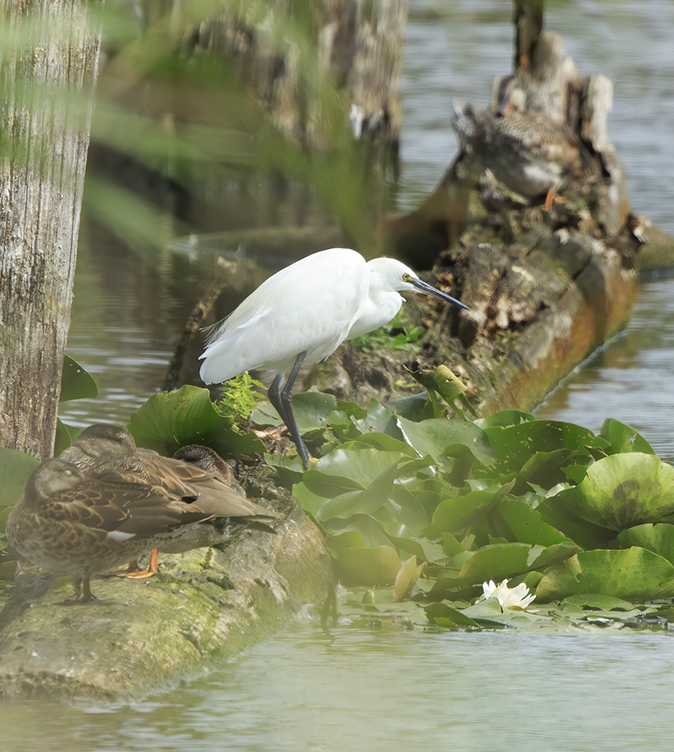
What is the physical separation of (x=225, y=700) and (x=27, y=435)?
1298mm

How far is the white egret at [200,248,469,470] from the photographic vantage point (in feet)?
13.9

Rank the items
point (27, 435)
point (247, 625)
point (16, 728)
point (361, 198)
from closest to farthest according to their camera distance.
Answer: point (361, 198) < point (16, 728) < point (247, 625) < point (27, 435)

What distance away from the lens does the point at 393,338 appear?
5.72 metres

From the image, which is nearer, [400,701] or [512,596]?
[400,701]

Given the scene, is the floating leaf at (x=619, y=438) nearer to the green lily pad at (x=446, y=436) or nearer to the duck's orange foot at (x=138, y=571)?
the green lily pad at (x=446, y=436)

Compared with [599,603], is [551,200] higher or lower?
higher

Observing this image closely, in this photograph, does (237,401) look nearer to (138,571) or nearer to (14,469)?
(14,469)

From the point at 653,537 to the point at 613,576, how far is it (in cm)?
27

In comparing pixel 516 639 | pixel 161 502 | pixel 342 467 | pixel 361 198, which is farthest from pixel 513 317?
pixel 361 198

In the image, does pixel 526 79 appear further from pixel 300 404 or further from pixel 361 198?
pixel 361 198

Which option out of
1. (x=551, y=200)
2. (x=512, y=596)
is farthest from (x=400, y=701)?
(x=551, y=200)

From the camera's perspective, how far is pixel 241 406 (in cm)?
434

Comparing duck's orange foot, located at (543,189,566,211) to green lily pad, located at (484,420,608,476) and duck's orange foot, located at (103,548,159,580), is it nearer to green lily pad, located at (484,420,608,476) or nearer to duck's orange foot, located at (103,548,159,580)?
green lily pad, located at (484,420,608,476)

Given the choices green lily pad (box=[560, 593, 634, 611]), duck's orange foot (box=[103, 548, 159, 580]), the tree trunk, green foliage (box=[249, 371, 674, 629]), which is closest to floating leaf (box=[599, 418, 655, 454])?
green foliage (box=[249, 371, 674, 629])
